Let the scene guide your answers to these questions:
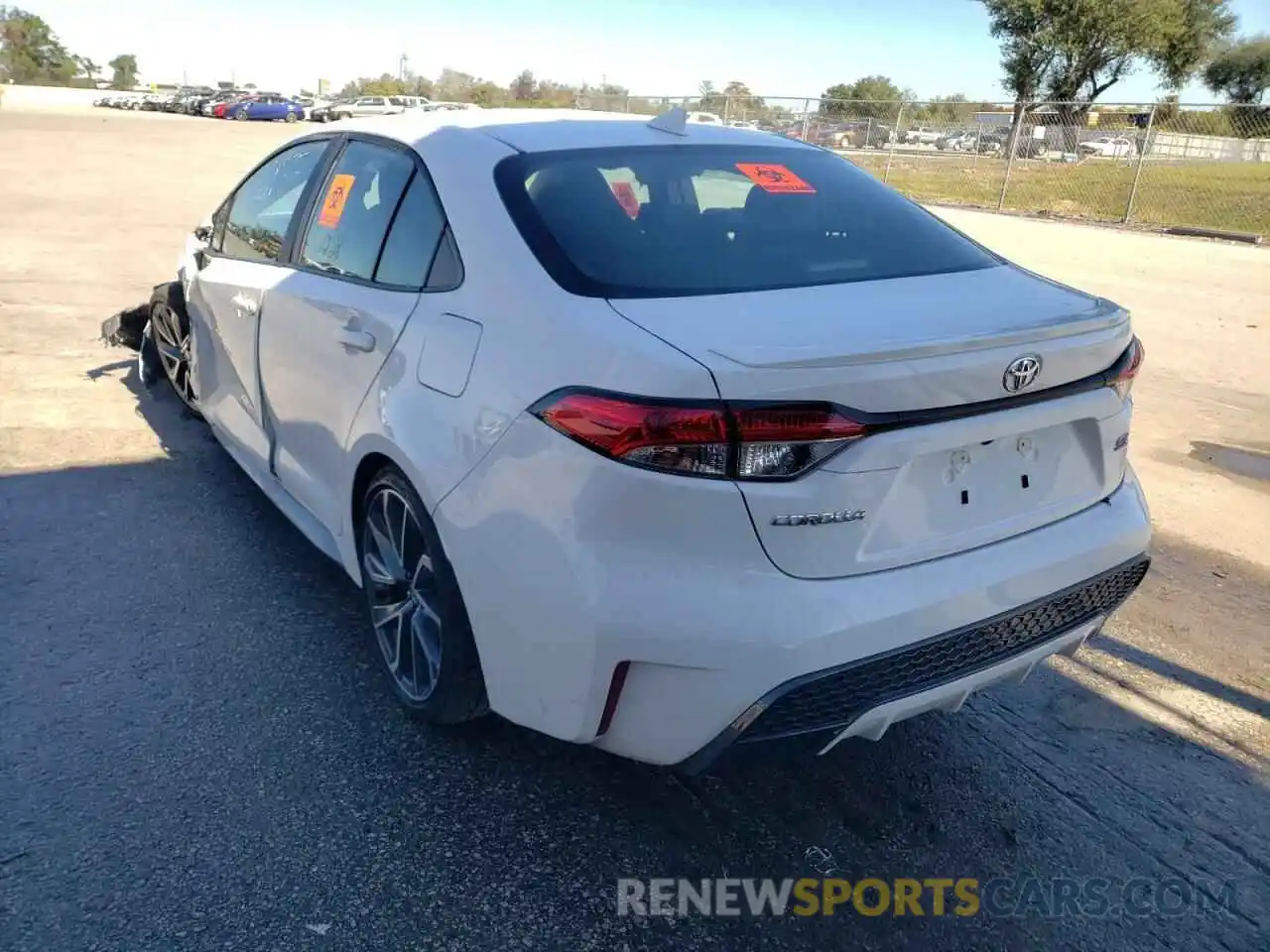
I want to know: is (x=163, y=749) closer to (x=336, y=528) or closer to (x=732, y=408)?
(x=336, y=528)

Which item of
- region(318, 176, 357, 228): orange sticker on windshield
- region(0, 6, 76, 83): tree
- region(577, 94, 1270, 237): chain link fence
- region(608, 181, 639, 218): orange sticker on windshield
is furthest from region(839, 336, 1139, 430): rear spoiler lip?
region(0, 6, 76, 83): tree

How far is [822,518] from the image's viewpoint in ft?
7.13

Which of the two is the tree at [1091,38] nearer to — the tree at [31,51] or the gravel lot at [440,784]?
the gravel lot at [440,784]

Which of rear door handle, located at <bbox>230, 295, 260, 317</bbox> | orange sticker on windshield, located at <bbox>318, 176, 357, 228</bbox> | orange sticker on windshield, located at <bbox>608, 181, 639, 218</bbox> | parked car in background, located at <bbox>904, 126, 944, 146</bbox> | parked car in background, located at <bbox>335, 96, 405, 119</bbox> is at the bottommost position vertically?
parked car in background, located at <bbox>335, 96, 405, 119</bbox>

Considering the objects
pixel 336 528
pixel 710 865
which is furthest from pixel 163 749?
pixel 710 865

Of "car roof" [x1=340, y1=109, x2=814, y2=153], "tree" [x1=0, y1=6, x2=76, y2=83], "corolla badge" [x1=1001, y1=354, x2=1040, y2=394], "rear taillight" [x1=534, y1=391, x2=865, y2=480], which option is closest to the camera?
"rear taillight" [x1=534, y1=391, x2=865, y2=480]

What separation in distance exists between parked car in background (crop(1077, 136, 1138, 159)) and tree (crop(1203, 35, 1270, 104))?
33.7m

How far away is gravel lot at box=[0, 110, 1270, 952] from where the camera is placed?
7.97ft

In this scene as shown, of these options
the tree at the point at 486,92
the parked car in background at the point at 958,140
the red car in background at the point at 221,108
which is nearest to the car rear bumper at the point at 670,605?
the parked car in background at the point at 958,140

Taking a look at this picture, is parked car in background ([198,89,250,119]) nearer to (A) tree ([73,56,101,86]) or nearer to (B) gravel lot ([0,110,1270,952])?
(A) tree ([73,56,101,86])

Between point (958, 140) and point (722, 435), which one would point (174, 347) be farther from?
point (958, 140)

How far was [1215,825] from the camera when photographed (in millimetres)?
2818

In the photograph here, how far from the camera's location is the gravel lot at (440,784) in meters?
2.43

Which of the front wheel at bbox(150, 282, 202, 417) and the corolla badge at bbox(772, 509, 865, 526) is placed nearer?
the corolla badge at bbox(772, 509, 865, 526)
